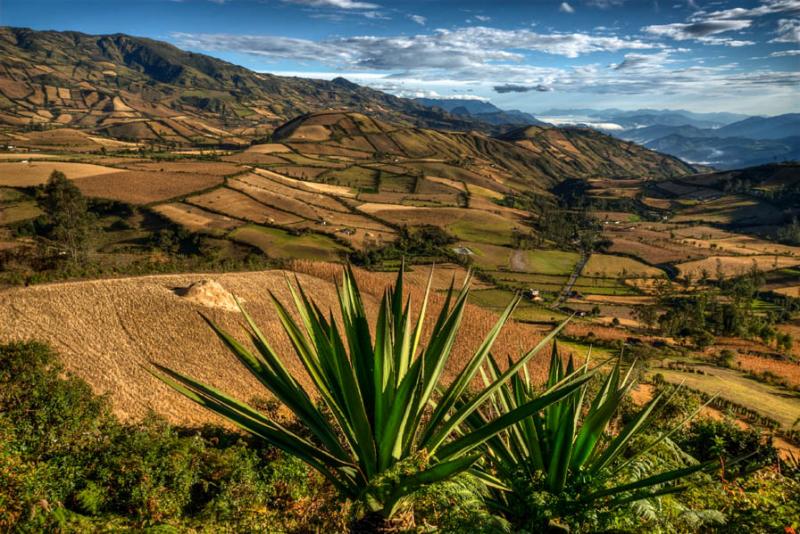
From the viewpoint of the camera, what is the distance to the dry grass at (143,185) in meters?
80.9

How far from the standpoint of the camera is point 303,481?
969cm

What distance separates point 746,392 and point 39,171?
375 ft

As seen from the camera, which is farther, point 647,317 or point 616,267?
point 616,267

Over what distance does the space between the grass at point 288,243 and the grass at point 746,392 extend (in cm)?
4808

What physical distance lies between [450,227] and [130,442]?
314 ft

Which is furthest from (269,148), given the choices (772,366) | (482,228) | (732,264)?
(772,366)

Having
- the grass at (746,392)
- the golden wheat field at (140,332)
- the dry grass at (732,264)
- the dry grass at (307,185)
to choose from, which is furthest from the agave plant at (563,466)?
the dry grass at (307,185)

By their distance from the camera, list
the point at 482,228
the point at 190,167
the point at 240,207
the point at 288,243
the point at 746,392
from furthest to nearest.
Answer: the point at 190,167 → the point at 482,228 → the point at 240,207 → the point at 288,243 → the point at 746,392

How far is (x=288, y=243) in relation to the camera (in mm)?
73312

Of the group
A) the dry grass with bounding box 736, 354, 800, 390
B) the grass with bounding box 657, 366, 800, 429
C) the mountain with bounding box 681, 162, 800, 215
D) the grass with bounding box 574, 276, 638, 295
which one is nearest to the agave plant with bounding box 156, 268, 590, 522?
the grass with bounding box 657, 366, 800, 429

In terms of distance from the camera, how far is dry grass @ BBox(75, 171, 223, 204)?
8088 centimetres

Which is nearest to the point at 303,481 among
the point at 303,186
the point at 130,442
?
the point at 130,442

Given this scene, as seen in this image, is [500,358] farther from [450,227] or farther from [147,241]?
[450,227]

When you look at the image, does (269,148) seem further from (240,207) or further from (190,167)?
(240,207)
